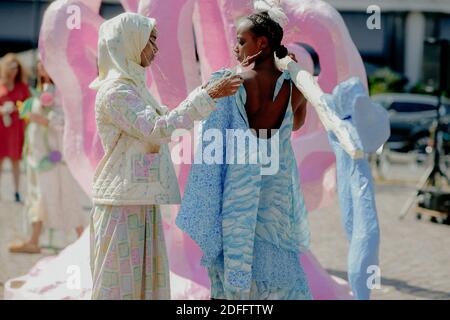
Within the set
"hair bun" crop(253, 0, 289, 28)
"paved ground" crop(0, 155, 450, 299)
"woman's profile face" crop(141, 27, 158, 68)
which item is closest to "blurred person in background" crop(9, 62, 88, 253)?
"paved ground" crop(0, 155, 450, 299)

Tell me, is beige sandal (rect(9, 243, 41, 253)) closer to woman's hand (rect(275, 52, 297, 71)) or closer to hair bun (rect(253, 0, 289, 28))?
hair bun (rect(253, 0, 289, 28))

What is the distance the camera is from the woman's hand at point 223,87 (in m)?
4.39

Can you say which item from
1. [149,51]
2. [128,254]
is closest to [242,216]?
[128,254]

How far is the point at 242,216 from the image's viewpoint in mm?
4633

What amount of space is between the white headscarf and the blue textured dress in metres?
0.43

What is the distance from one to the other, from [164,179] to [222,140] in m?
0.32

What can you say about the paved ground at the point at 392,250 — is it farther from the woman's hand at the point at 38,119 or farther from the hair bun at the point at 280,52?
the hair bun at the point at 280,52

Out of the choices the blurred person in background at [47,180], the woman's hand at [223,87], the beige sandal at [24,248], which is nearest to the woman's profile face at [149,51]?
the woman's hand at [223,87]

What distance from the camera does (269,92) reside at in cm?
468

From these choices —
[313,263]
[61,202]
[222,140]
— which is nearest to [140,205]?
[222,140]

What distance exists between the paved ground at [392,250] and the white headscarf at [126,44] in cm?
274

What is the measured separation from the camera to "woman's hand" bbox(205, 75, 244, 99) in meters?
4.39
